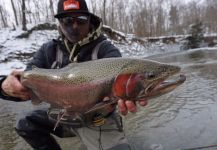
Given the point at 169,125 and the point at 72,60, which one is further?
the point at 169,125

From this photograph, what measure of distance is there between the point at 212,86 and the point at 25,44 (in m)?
15.1

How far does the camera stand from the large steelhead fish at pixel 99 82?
1871 millimetres

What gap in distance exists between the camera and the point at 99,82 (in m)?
2.10

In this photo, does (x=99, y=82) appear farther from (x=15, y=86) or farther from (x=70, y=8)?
(x=70, y=8)

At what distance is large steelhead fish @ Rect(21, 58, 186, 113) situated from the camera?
187 centimetres

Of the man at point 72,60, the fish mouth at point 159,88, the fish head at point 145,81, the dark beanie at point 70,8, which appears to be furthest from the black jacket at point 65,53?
the fish mouth at point 159,88

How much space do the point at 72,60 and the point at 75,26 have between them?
352 millimetres

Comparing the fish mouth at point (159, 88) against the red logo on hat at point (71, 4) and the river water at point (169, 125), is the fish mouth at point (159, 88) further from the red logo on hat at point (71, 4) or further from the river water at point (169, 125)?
the river water at point (169, 125)

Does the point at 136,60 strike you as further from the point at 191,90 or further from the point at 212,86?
the point at 212,86

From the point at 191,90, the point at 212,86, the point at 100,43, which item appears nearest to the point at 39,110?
the point at 100,43

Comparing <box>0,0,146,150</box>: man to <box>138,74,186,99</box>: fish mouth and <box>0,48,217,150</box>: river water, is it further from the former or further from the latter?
<box>138,74,186,99</box>: fish mouth

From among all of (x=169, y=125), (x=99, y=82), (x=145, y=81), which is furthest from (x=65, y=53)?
(x=169, y=125)

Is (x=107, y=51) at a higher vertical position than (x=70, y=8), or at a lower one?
lower

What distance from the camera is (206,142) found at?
3.85 m
